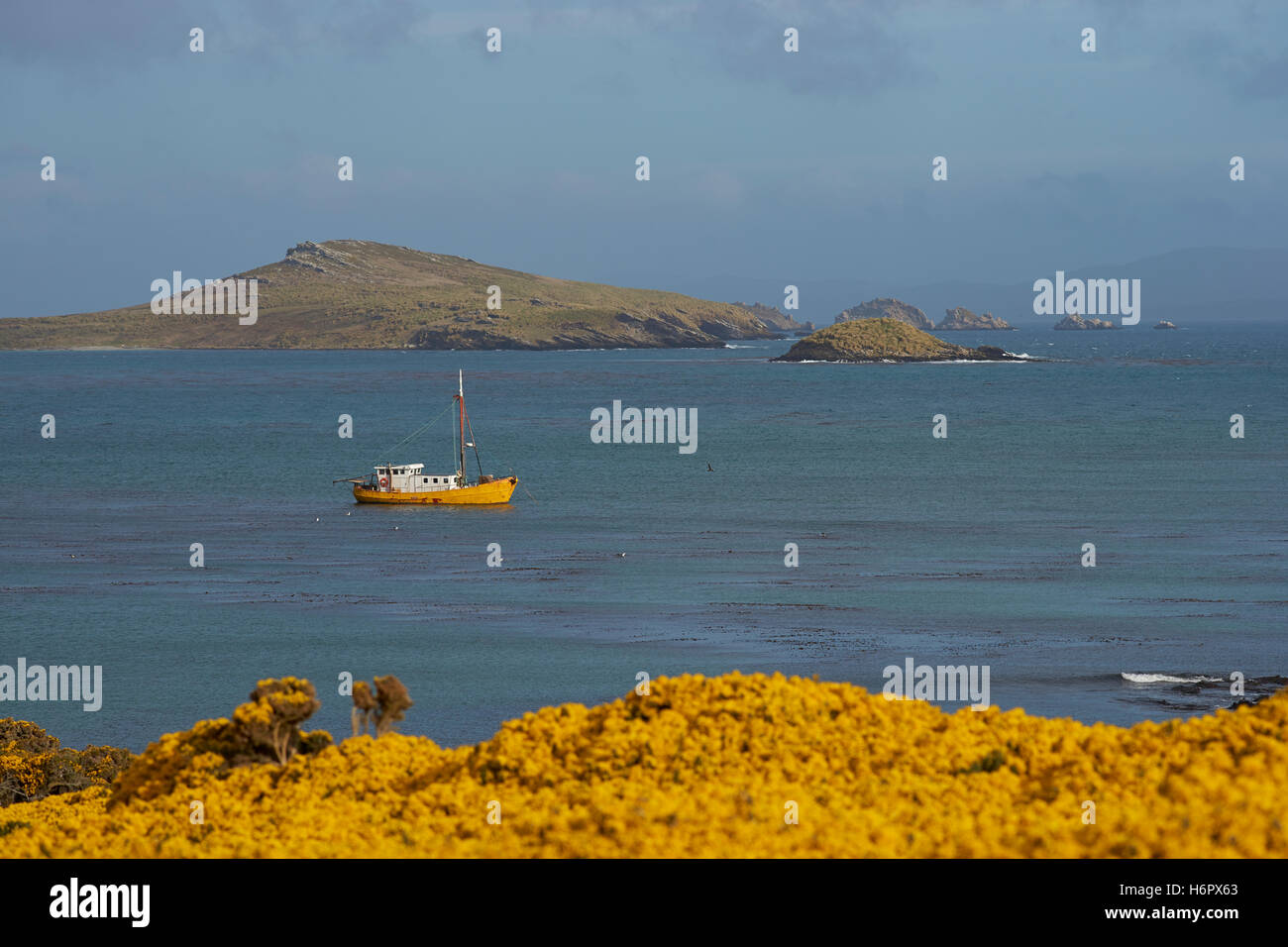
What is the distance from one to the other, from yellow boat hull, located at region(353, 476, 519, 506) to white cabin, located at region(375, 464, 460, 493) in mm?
463

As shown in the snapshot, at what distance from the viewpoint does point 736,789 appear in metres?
11.4

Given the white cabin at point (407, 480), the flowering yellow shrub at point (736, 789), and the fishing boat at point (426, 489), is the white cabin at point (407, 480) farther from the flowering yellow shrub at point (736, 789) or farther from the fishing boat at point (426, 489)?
the flowering yellow shrub at point (736, 789)

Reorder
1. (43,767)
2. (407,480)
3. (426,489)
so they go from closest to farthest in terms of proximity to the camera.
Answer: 1. (43,767)
2. (407,480)
3. (426,489)

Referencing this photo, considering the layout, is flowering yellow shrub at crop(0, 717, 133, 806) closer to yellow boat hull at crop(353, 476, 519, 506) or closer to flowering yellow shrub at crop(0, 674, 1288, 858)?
flowering yellow shrub at crop(0, 674, 1288, 858)

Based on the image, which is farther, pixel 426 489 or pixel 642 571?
pixel 426 489

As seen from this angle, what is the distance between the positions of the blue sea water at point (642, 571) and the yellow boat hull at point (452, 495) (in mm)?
1368

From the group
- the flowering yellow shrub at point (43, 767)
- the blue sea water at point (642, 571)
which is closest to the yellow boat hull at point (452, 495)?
the blue sea water at point (642, 571)

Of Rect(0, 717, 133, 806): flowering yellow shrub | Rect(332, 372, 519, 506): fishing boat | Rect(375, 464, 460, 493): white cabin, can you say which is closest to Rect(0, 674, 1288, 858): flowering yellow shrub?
Rect(0, 717, 133, 806): flowering yellow shrub

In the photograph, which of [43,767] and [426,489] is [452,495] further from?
[43,767]

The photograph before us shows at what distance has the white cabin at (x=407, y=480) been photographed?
8438 centimetres

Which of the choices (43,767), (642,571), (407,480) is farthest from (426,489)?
(43,767)

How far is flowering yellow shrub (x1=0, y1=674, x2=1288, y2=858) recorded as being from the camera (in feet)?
33.2

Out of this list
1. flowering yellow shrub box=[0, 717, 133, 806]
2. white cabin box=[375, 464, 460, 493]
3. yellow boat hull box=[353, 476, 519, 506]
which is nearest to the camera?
flowering yellow shrub box=[0, 717, 133, 806]

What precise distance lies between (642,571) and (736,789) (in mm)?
46447
